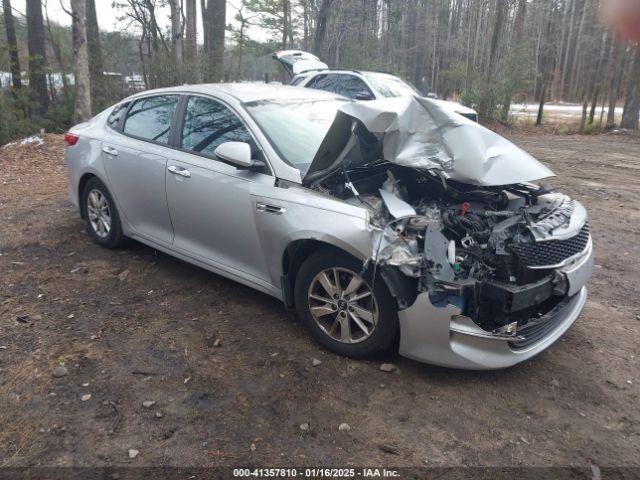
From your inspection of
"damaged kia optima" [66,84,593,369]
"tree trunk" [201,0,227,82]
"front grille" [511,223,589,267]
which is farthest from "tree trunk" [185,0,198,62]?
"front grille" [511,223,589,267]

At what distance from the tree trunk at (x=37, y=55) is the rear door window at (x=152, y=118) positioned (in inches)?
409

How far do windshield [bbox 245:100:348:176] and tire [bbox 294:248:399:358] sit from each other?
731 mm

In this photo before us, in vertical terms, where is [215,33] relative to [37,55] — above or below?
above

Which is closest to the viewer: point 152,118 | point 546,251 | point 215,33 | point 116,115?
point 546,251

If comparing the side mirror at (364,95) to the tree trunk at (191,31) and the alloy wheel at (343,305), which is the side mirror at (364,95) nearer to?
the alloy wheel at (343,305)

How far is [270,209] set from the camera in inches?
140

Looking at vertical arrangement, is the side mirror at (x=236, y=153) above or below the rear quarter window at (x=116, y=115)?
below

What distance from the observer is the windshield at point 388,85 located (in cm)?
1098

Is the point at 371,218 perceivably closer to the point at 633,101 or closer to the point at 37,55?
the point at 37,55

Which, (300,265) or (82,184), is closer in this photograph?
(300,265)

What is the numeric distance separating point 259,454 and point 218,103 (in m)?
2.73


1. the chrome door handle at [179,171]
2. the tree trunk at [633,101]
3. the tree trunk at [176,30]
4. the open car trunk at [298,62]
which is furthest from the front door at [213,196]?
the tree trunk at [633,101]

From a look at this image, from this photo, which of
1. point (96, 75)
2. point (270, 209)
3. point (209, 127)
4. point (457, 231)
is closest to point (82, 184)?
point (209, 127)

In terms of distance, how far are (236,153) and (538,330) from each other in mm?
2273
